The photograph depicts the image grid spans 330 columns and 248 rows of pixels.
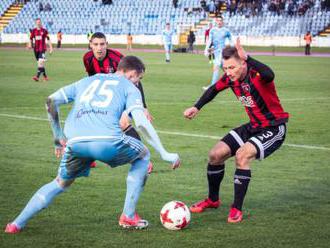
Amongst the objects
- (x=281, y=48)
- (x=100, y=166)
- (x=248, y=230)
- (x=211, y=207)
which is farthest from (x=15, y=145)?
(x=281, y=48)

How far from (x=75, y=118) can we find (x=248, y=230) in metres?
2.06

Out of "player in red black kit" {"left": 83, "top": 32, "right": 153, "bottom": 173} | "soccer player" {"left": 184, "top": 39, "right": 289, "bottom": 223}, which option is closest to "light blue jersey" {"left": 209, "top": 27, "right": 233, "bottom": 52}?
"player in red black kit" {"left": 83, "top": 32, "right": 153, "bottom": 173}

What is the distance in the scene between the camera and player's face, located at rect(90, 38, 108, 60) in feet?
34.3

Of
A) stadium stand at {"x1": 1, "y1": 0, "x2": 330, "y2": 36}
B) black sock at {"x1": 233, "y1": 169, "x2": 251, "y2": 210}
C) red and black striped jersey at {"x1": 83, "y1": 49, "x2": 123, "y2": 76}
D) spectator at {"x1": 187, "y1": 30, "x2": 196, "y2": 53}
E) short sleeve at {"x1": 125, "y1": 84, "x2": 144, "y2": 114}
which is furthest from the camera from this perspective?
stadium stand at {"x1": 1, "y1": 0, "x2": 330, "y2": 36}

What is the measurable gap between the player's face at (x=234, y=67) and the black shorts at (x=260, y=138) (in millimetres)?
686

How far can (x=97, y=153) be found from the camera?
6.66 m

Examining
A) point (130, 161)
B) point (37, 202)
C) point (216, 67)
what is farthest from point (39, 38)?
point (37, 202)

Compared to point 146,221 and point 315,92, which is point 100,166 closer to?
point 146,221

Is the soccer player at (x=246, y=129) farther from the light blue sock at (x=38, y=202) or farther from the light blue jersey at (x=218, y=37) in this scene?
the light blue jersey at (x=218, y=37)

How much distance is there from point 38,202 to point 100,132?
89 centimetres

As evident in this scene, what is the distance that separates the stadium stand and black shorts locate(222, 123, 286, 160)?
176ft

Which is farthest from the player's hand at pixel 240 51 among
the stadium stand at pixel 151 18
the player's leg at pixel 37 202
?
the stadium stand at pixel 151 18

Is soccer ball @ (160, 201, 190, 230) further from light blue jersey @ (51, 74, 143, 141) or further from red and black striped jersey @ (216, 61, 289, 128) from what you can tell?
red and black striped jersey @ (216, 61, 289, 128)

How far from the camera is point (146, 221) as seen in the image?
7211 millimetres
